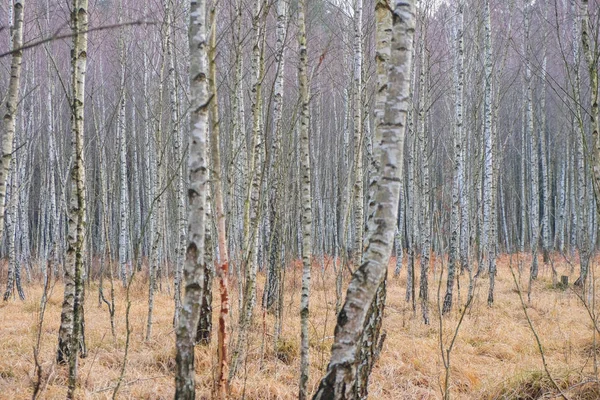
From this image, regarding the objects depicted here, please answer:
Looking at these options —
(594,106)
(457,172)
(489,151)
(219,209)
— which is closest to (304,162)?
(219,209)

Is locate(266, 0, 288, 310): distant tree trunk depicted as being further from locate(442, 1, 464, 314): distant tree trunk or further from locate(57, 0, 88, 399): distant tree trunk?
locate(442, 1, 464, 314): distant tree trunk

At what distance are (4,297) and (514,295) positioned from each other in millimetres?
10393

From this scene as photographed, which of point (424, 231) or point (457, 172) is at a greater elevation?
point (457, 172)

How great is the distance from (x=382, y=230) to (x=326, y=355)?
344cm

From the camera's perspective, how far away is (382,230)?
7.47 ft

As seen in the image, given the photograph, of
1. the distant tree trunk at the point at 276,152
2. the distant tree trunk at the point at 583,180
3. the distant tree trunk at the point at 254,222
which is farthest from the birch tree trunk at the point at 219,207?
the distant tree trunk at the point at 276,152

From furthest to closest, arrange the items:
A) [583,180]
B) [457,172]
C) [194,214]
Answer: [583,180], [457,172], [194,214]

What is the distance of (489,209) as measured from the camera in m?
9.29

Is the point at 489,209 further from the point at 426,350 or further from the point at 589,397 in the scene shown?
the point at 589,397

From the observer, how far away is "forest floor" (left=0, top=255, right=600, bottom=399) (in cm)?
416

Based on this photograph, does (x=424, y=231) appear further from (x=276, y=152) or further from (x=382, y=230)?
(x=382, y=230)

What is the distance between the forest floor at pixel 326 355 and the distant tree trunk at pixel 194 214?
1.18 metres

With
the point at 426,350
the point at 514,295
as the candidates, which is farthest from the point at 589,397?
the point at 514,295

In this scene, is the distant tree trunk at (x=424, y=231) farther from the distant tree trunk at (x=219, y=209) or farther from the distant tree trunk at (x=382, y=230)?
the distant tree trunk at (x=382, y=230)
